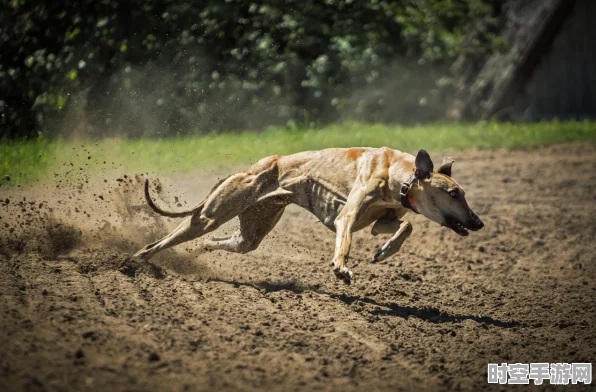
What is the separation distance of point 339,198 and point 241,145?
6.67 meters

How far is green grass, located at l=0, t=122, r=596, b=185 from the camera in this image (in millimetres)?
11516

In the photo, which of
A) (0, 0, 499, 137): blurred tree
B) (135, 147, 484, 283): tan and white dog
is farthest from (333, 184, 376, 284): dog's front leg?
(0, 0, 499, 137): blurred tree

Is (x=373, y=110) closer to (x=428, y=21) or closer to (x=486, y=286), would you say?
(x=428, y=21)

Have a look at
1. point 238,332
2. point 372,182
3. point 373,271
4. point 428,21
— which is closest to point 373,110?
point 428,21

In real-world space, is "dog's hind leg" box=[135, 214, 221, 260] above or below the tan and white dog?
below

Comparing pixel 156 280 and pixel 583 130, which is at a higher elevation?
pixel 583 130

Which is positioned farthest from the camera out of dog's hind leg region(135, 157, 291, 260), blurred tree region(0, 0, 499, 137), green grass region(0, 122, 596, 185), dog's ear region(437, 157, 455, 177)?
blurred tree region(0, 0, 499, 137)

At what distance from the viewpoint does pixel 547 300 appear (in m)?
7.57

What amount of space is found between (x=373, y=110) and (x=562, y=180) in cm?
598

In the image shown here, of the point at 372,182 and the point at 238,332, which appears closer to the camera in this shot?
the point at 238,332

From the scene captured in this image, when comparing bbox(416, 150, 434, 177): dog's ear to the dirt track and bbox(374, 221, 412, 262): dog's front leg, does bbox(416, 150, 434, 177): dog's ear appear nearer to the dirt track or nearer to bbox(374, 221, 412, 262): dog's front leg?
bbox(374, 221, 412, 262): dog's front leg

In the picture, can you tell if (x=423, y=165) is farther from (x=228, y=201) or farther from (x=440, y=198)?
(x=228, y=201)

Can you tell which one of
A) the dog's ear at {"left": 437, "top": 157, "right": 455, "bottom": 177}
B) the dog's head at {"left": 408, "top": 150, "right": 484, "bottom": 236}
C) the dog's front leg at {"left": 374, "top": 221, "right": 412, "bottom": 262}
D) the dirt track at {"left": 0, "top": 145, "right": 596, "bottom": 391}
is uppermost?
the dog's ear at {"left": 437, "top": 157, "right": 455, "bottom": 177}

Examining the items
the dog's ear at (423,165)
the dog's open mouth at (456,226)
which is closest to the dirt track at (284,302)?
the dog's open mouth at (456,226)
